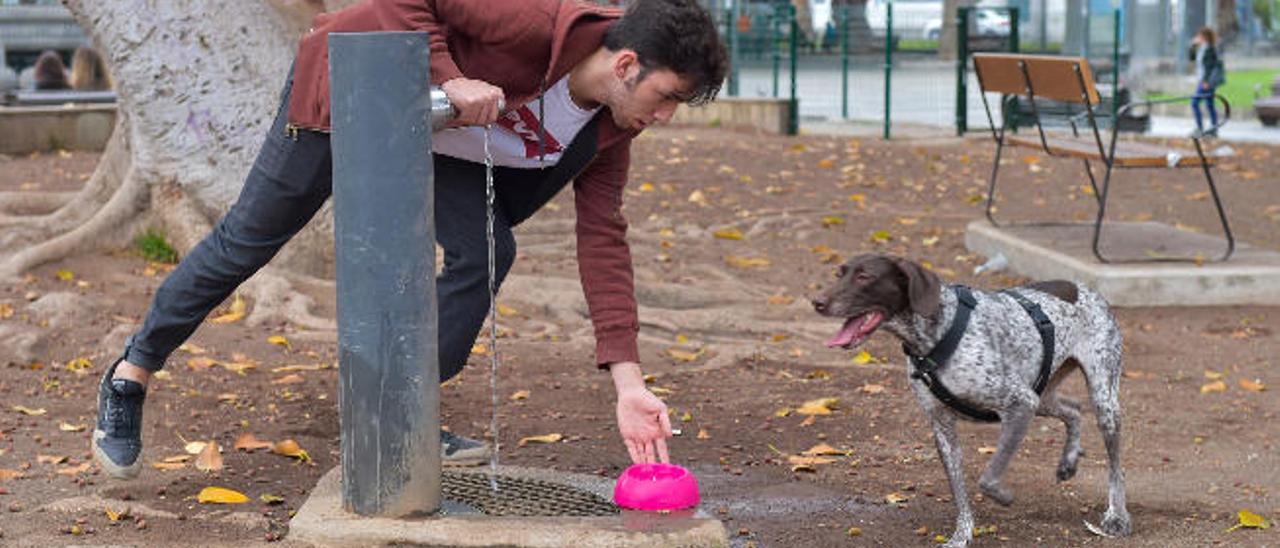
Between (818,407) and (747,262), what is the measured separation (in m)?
3.23

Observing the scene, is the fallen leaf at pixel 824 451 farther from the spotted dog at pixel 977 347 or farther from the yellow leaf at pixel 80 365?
the yellow leaf at pixel 80 365

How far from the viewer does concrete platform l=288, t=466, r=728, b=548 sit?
399 centimetres

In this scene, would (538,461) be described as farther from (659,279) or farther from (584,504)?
(659,279)

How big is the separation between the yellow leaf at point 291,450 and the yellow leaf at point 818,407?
1837 millimetres

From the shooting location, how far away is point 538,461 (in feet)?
19.2

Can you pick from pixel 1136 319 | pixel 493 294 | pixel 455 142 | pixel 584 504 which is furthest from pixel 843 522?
pixel 1136 319

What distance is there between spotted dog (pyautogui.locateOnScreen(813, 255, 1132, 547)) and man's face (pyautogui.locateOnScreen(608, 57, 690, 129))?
102cm

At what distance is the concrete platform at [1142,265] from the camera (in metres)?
8.93

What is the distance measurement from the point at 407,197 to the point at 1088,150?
657cm

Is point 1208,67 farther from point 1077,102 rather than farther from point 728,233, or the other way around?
point 1077,102

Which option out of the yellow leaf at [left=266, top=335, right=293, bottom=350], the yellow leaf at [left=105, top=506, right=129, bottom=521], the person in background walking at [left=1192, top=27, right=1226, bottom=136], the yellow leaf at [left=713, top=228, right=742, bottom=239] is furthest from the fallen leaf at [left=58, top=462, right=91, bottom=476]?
the person in background walking at [left=1192, top=27, right=1226, bottom=136]

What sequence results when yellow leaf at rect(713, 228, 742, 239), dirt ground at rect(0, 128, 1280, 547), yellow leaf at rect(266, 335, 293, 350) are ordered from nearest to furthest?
dirt ground at rect(0, 128, 1280, 547) → yellow leaf at rect(266, 335, 293, 350) → yellow leaf at rect(713, 228, 742, 239)

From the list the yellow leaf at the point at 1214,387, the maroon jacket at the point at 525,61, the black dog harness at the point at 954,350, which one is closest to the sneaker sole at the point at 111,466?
the maroon jacket at the point at 525,61

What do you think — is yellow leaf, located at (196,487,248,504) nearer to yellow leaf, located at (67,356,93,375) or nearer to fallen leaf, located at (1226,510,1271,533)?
yellow leaf, located at (67,356,93,375)
